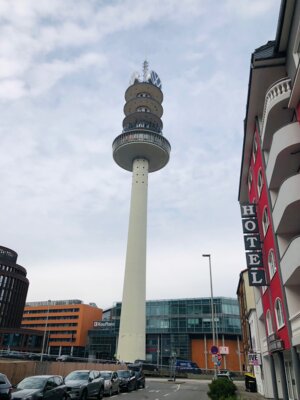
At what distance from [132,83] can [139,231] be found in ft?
129

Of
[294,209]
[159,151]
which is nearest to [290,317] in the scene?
[294,209]

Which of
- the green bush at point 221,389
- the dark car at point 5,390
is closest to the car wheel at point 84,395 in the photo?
the dark car at point 5,390

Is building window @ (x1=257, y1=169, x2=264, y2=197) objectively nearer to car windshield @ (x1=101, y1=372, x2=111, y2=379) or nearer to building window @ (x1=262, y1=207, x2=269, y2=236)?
building window @ (x1=262, y1=207, x2=269, y2=236)

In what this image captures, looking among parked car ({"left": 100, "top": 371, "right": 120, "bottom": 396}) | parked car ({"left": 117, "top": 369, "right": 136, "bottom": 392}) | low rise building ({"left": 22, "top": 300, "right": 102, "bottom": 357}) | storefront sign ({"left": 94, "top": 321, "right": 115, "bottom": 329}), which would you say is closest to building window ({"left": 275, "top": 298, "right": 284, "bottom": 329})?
parked car ({"left": 100, "top": 371, "right": 120, "bottom": 396})

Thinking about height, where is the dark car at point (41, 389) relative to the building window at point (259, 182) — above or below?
below

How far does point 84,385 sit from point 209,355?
70.3m

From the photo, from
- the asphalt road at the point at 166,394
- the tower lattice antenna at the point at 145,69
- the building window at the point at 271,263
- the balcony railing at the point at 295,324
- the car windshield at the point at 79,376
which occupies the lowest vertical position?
the asphalt road at the point at 166,394

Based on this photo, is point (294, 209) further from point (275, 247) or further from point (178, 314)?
point (178, 314)

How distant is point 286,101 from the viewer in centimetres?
1812

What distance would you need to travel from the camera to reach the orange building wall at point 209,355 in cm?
8056

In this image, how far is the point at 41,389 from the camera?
15195 millimetres

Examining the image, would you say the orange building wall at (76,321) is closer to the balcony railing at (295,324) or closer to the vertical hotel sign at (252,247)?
the vertical hotel sign at (252,247)

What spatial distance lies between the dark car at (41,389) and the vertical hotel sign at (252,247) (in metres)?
12.7

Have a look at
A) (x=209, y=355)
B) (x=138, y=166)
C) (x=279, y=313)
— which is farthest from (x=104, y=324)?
(x=279, y=313)
